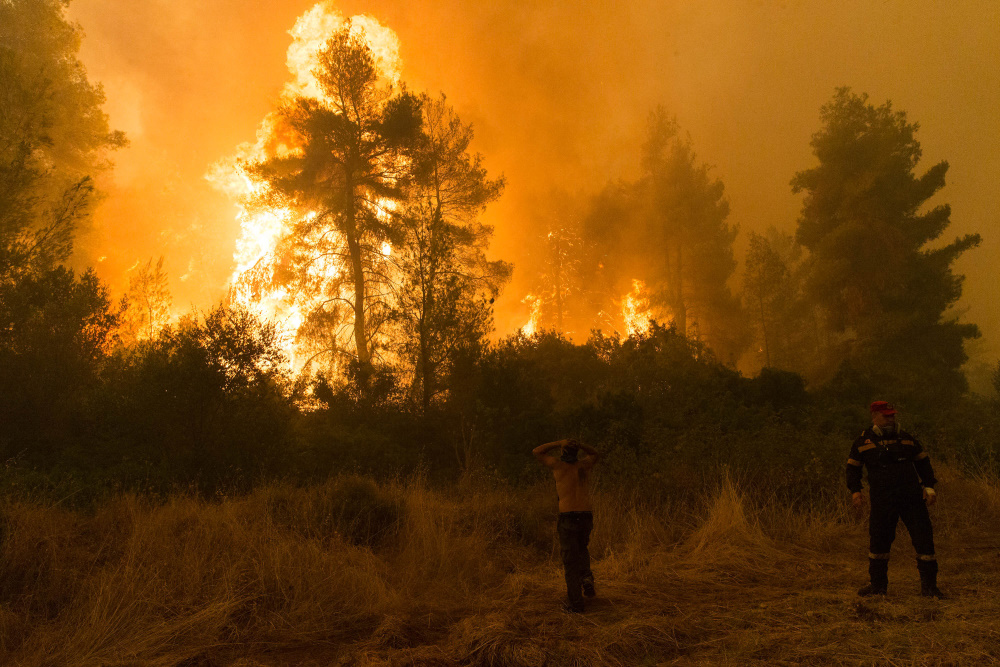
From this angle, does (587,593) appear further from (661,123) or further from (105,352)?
(661,123)

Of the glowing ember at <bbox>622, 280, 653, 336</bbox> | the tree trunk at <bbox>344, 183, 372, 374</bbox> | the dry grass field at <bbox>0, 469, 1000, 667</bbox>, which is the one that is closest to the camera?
the dry grass field at <bbox>0, 469, 1000, 667</bbox>

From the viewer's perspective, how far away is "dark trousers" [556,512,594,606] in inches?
260

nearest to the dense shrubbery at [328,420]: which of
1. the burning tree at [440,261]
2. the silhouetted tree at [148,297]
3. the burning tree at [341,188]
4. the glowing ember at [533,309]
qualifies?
the burning tree at [440,261]

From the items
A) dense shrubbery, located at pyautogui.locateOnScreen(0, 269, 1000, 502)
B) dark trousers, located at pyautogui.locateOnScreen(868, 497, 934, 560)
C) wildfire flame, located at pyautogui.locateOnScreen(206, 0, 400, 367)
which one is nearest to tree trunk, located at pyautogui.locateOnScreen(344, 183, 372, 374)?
wildfire flame, located at pyautogui.locateOnScreen(206, 0, 400, 367)

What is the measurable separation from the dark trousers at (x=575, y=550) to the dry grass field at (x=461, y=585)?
333 mm

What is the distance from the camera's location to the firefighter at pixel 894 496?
254 inches

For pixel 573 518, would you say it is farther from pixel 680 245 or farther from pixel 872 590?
pixel 680 245

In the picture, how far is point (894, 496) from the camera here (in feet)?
21.4

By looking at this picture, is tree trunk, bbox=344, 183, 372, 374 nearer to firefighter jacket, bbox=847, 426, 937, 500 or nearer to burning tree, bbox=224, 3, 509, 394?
burning tree, bbox=224, 3, 509, 394

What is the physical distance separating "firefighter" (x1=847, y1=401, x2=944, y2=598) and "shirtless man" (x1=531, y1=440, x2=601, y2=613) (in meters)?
2.96

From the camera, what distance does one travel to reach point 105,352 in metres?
16.3

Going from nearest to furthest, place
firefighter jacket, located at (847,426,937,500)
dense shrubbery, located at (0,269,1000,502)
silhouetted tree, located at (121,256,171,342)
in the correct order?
firefighter jacket, located at (847,426,937,500) < dense shrubbery, located at (0,269,1000,502) < silhouetted tree, located at (121,256,171,342)

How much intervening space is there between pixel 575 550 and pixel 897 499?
3.52 m

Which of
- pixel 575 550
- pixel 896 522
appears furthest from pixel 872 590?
pixel 575 550
